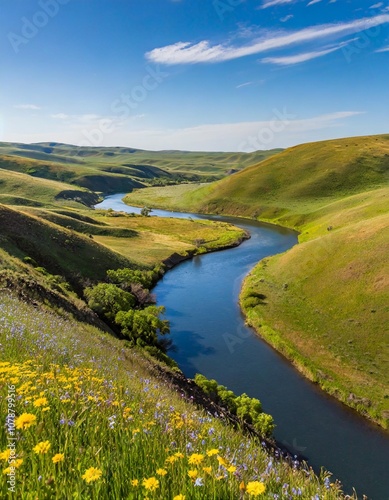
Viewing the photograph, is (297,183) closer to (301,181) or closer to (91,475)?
(301,181)

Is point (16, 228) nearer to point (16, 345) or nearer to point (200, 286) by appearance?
point (200, 286)

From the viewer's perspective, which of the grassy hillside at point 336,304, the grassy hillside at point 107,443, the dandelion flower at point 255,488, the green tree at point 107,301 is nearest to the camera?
the dandelion flower at point 255,488

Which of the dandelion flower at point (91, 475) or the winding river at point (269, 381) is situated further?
the winding river at point (269, 381)

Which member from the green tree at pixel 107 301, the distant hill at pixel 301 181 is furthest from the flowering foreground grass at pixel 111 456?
the distant hill at pixel 301 181

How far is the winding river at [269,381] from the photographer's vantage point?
2600 cm

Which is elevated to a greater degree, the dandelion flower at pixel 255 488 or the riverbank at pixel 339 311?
the dandelion flower at pixel 255 488

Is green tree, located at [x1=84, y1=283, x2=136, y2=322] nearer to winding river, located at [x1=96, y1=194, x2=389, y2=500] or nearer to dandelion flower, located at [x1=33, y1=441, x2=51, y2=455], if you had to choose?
winding river, located at [x1=96, y1=194, x2=389, y2=500]

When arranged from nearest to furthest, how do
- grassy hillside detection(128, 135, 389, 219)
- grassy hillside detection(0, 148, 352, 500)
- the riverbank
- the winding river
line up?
grassy hillside detection(0, 148, 352, 500)
the winding river
the riverbank
grassy hillside detection(128, 135, 389, 219)

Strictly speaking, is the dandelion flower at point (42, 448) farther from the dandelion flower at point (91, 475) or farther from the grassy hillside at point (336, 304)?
the grassy hillside at point (336, 304)

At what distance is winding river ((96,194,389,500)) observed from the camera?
2600 cm

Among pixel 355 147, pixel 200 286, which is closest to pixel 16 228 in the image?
pixel 200 286

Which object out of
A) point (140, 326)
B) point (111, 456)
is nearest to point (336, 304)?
point (140, 326)

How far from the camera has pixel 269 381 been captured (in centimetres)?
3594

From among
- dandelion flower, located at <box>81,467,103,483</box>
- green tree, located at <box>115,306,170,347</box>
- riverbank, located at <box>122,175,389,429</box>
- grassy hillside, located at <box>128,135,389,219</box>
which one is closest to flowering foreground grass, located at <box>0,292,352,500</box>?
dandelion flower, located at <box>81,467,103,483</box>
